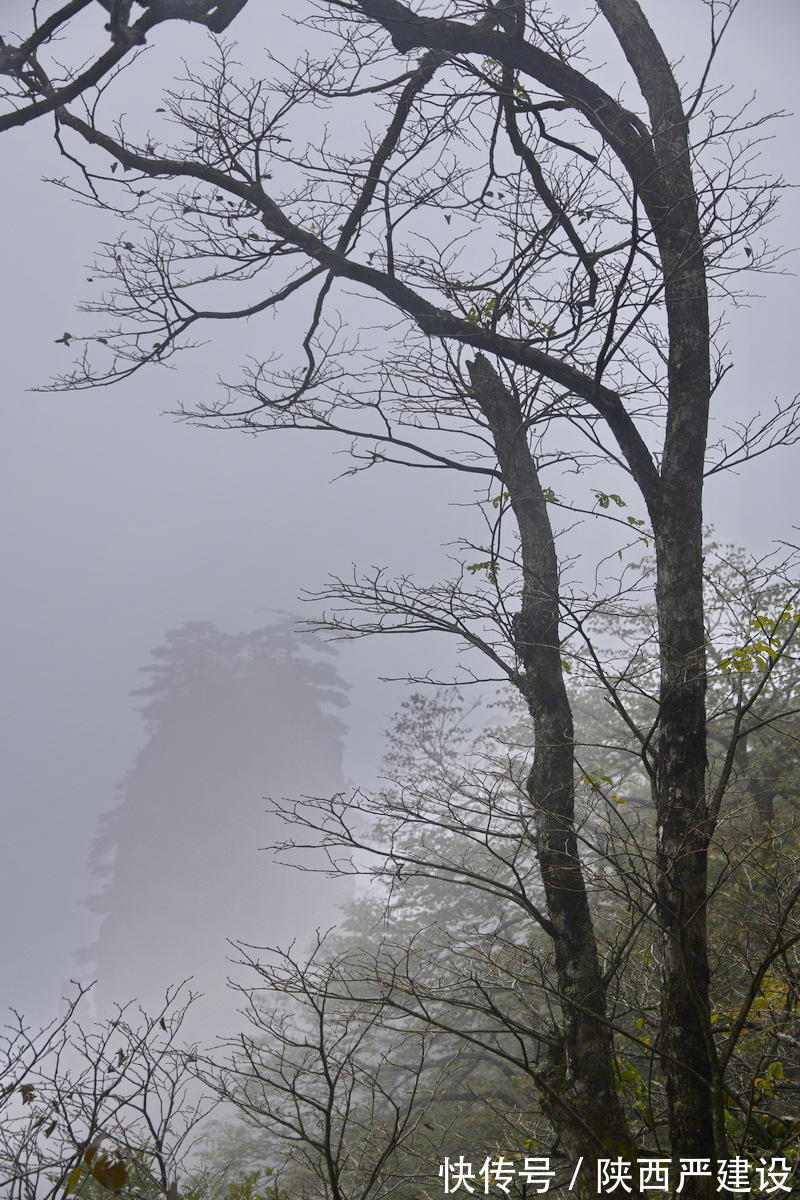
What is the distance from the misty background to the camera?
4322 centimetres

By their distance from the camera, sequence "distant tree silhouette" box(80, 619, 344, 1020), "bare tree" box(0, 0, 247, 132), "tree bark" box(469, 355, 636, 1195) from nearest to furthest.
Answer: "tree bark" box(469, 355, 636, 1195) < "bare tree" box(0, 0, 247, 132) < "distant tree silhouette" box(80, 619, 344, 1020)

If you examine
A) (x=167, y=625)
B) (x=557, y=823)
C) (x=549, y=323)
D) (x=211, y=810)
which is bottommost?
(x=557, y=823)

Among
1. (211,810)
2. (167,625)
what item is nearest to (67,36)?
(211,810)

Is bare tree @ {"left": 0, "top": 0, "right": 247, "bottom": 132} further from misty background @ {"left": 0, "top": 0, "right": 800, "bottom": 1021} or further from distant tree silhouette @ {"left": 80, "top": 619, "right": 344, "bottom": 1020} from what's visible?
distant tree silhouette @ {"left": 80, "top": 619, "right": 344, "bottom": 1020}

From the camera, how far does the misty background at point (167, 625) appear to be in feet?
142

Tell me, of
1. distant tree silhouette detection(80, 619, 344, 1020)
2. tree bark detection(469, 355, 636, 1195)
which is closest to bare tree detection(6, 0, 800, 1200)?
tree bark detection(469, 355, 636, 1195)

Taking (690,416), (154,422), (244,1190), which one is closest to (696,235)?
(690,416)

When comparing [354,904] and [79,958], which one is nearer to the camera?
[354,904]

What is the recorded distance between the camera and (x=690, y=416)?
3381 millimetres

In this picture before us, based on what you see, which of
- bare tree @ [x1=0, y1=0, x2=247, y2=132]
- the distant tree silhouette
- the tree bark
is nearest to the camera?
the tree bark

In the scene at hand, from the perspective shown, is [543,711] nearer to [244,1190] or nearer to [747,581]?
[747,581]

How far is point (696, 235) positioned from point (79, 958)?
143 ft

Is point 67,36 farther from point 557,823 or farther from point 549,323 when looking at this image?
point 557,823

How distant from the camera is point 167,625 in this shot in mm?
77000
